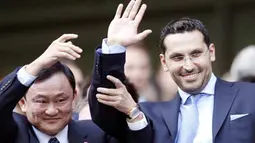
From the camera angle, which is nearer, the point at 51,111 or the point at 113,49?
the point at 113,49

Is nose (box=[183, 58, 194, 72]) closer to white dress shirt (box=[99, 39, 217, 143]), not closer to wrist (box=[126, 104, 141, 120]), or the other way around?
white dress shirt (box=[99, 39, 217, 143])

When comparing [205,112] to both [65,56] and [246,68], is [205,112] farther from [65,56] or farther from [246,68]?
[246,68]

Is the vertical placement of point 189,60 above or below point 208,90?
above

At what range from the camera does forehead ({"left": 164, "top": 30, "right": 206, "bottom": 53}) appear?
13.8 ft

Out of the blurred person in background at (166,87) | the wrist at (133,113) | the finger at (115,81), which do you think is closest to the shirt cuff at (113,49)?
the finger at (115,81)

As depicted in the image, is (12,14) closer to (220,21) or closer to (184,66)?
(220,21)

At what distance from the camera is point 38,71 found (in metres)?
4.03

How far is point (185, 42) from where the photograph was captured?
166 inches

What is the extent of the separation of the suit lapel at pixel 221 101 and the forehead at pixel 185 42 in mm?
227

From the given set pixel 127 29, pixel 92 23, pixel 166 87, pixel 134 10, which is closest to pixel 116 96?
pixel 127 29

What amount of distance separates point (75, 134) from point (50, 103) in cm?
25

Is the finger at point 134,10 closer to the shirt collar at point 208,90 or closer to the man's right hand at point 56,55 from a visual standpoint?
the man's right hand at point 56,55

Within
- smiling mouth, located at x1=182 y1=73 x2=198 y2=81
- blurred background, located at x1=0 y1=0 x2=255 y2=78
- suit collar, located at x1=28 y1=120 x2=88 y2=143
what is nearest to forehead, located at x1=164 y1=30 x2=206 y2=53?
smiling mouth, located at x1=182 y1=73 x2=198 y2=81

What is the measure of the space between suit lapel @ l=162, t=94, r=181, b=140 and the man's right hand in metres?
0.58
